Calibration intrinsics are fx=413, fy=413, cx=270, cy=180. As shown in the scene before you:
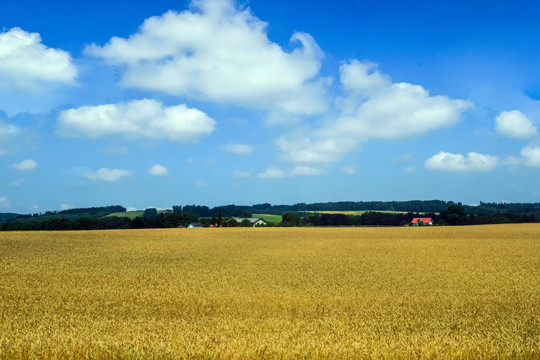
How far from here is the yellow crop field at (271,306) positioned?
24.2 ft

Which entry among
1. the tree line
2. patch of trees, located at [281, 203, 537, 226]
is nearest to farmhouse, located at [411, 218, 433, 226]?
patch of trees, located at [281, 203, 537, 226]

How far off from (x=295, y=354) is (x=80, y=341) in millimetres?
3986

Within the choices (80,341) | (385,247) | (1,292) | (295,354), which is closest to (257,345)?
(295,354)

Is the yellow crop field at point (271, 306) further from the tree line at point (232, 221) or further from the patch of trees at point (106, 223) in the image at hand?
the tree line at point (232, 221)

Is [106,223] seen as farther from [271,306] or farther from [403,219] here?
[271,306]

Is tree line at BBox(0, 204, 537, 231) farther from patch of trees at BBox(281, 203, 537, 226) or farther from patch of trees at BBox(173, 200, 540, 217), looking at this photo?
patch of trees at BBox(173, 200, 540, 217)

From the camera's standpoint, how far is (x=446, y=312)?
42.3ft

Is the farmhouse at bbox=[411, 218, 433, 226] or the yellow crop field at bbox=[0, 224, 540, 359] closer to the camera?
the yellow crop field at bbox=[0, 224, 540, 359]

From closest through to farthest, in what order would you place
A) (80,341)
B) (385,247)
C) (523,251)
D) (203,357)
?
(203,357), (80,341), (523,251), (385,247)

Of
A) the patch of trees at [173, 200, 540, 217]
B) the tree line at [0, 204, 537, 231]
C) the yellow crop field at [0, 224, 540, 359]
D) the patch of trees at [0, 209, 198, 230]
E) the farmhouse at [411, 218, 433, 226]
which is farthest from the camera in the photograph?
the patch of trees at [173, 200, 540, 217]

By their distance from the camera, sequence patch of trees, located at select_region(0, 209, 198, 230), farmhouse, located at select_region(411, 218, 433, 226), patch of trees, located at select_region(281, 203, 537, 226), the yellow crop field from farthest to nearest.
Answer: farmhouse, located at select_region(411, 218, 433, 226) < patch of trees, located at select_region(281, 203, 537, 226) < patch of trees, located at select_region(0, 209, 198, 230) < the yellow crop field

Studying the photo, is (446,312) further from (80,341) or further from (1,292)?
(1,292)

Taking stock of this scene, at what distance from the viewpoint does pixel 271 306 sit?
1402 centimetres

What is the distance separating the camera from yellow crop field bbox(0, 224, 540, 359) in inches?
291
